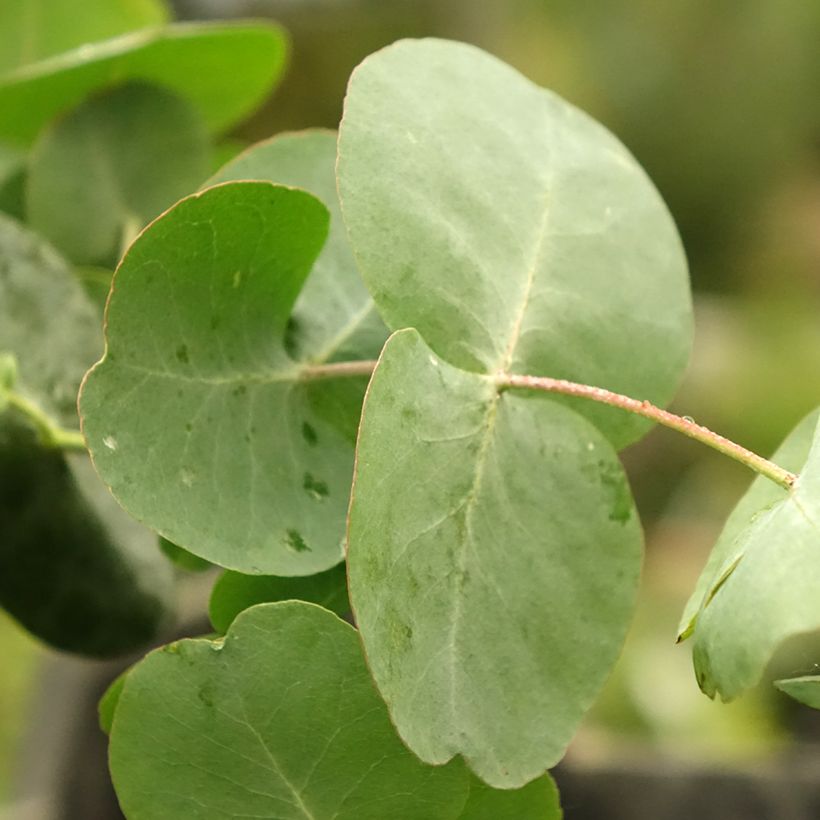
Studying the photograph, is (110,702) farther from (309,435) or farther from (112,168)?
(112,168)

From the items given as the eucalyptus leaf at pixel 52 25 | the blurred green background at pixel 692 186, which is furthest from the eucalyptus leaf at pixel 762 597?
the blurred green background at pixel 692 186

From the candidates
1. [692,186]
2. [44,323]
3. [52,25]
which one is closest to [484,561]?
[44,323]

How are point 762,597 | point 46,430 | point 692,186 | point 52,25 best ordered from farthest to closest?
point 692,186 → point 52,25 → point 46,430 → point 762,597

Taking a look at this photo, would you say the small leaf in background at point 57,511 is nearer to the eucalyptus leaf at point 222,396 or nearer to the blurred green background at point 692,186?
the eucalyptus leaf at point 222,396

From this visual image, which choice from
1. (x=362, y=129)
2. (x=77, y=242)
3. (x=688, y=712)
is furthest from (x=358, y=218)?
(x=688, y=712)

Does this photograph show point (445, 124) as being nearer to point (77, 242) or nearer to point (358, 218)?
point (358, 218)

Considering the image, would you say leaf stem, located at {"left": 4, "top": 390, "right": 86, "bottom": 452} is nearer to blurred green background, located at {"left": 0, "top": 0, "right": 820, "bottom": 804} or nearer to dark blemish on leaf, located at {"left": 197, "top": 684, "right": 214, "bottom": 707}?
dark blemish on leaf, located at {"left": 197, "top": 684, "right": 214, "bottom": 707}
